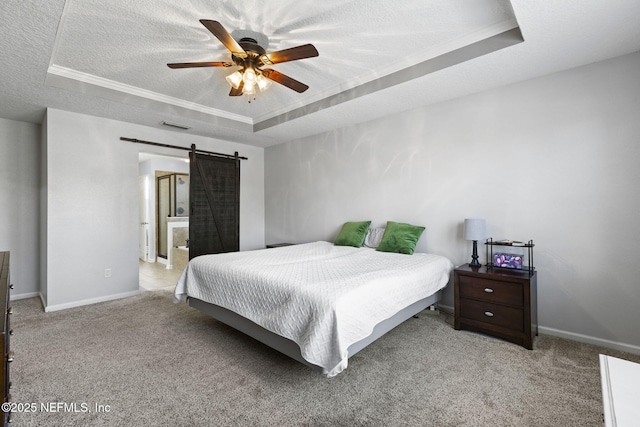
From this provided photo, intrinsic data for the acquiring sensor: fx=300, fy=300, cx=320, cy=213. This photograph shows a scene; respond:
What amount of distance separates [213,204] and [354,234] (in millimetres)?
2582

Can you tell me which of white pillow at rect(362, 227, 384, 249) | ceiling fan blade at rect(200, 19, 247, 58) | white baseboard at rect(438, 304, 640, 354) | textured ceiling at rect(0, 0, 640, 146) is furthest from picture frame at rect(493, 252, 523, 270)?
ceiling fan blade at rect(200, 19, 247, 58)

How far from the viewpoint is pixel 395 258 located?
10.4 ft

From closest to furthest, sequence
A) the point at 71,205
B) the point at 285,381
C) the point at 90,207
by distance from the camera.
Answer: the point at 285,381
the point at 71,205
the point at 90,207

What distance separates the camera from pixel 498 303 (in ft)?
8.84

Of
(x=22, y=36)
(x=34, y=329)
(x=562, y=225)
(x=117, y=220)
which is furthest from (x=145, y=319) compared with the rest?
(x=562, y=225)

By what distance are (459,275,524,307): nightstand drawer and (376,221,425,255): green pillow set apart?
2.26ft

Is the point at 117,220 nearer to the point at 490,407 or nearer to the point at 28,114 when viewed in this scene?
the point at 28,114

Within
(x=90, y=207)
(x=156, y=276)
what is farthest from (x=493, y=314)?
(x=156, y=276)

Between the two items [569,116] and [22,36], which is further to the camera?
[569,116]

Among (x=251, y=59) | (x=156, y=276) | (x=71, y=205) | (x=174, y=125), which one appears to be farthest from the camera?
(x=156, y=276)

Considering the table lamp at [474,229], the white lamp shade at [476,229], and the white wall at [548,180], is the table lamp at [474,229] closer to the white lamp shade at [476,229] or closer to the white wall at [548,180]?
the white lamp shade at [476,229]

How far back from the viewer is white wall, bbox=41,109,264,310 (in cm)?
362

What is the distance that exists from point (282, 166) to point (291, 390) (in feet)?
13.5

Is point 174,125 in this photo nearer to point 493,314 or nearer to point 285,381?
point 285,381
